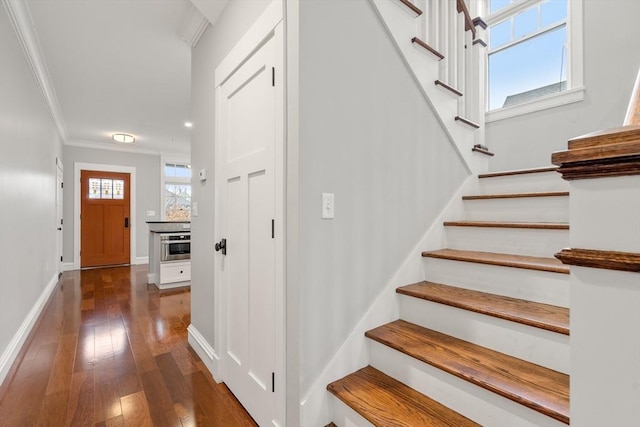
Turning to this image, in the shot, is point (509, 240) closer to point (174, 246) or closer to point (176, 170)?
point (174, 246)

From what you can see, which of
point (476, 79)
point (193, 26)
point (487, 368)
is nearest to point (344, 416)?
point (487, 368)

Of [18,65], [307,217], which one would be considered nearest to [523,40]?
[307,217]

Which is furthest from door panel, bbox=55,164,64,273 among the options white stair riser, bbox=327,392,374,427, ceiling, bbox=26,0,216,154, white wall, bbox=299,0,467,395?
white stair riser, bbox=327,392,374,427

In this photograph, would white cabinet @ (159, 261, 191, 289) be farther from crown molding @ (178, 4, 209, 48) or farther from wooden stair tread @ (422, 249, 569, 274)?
wooden stair tread @ (422, 249, 569, 274)

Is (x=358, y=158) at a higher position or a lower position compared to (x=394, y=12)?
lower

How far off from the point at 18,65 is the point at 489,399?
4002mm

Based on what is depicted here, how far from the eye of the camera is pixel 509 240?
1.71 meters

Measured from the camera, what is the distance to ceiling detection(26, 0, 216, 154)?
7.81 ft

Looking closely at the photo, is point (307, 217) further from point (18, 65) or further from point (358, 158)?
point (18, 65)

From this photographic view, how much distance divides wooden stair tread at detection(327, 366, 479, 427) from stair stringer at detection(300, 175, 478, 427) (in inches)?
2.1

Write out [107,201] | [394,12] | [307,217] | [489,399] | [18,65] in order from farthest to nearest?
[107,201]
[18,65]
[394,12]
[307,217]
[489,399]

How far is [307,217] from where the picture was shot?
126 centimetres

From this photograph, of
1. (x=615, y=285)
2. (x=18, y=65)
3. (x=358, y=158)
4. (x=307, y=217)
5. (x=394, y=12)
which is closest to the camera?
(x=615, y=285)

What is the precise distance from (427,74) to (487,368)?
5.49ft
